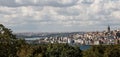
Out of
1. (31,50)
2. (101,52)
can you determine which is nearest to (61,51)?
(101,52)

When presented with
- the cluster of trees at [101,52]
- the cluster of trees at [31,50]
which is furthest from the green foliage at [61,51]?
the cluster of trees at [101,52]

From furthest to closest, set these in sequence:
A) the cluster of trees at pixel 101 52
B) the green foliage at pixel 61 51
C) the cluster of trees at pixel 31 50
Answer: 1. the green foliage at pixel 61 51
2. the cluster of trees at pixel 101 52
3. the cluster of trees at pixel 31 50

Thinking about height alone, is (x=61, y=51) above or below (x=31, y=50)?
below

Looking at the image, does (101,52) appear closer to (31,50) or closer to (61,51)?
(61,51)

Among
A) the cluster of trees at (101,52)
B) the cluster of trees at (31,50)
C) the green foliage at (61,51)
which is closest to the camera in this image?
the cluster of trees at (31,50)

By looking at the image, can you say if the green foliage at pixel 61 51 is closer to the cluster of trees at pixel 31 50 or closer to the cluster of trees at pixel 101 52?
the cluster of trees at pixel 31 50

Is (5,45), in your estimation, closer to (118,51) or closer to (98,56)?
(98,56)

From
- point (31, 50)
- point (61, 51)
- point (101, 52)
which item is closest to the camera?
point (31, 50)

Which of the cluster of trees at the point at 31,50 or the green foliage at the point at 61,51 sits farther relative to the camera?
the green foliage at the point at 61,51

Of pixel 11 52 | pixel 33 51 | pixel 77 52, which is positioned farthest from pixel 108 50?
pixel 11 52

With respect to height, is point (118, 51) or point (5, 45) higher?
point (5, 45)

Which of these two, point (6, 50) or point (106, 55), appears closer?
point (6, 50)
